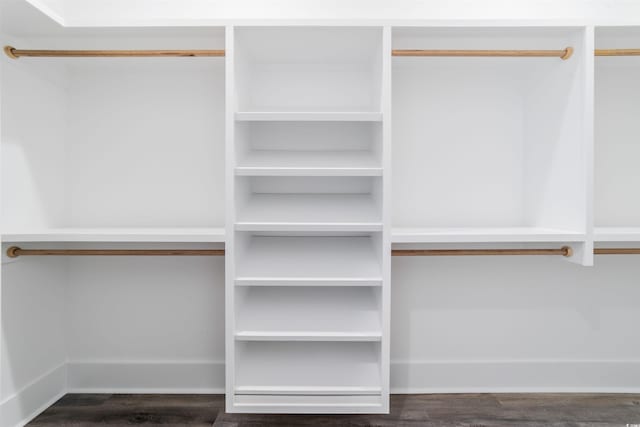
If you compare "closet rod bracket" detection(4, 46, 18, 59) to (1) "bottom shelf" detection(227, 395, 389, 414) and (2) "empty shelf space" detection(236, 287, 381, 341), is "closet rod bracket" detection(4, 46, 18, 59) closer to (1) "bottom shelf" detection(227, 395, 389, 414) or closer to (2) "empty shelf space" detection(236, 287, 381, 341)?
(2) "empty shelf space" detection(236, 287, 381, 341)

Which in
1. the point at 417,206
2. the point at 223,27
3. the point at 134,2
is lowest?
the point at 417,206

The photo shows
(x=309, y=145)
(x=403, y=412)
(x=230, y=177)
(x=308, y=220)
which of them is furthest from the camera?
(x=309, y=145)

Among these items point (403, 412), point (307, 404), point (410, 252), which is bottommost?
point (403, 412)

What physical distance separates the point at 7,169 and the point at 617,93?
9.23 feet

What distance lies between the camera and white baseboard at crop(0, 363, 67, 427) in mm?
1783

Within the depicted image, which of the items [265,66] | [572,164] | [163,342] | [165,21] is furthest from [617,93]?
[163,342]

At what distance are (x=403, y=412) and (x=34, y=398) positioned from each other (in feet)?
5.39

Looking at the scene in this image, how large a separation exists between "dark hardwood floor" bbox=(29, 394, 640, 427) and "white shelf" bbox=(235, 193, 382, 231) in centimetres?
84

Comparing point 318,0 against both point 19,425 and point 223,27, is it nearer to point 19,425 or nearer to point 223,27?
point 223,27

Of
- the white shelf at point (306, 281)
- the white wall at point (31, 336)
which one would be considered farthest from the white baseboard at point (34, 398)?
the white shelf at point (306, 281)

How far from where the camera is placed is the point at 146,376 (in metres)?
2.17

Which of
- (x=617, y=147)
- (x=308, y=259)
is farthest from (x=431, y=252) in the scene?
(x=617, y=147)

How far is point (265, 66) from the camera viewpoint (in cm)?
213

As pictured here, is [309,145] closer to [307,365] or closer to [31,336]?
[307,365]
